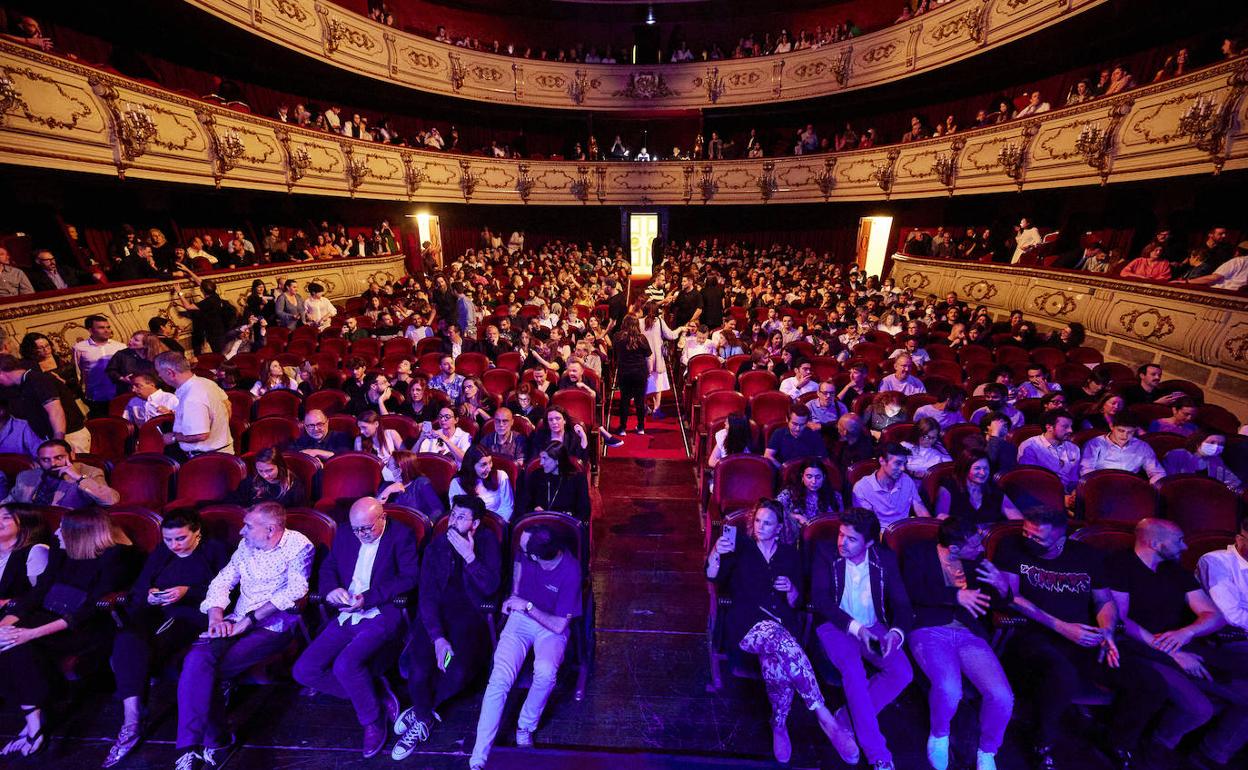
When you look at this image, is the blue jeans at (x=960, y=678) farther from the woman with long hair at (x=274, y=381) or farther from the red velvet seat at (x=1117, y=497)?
the woman with long hair at (x=274, y=381)

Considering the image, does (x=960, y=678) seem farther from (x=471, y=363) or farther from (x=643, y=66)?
(x=643, y=66)

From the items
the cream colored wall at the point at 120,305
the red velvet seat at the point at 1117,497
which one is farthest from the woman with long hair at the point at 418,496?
the red velvet seat at the point at 1117,497

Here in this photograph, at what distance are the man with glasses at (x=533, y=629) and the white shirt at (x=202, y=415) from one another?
2.57 m

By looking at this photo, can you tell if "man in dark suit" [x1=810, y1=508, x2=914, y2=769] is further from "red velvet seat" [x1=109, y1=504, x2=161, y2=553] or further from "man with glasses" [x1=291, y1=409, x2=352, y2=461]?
"red velvet seat" [x1=109, y1=504, x2=161, y2=553]

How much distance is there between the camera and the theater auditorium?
254cm

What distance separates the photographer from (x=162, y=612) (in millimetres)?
2758

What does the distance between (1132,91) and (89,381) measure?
12.2 m

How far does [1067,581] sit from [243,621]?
4085mm

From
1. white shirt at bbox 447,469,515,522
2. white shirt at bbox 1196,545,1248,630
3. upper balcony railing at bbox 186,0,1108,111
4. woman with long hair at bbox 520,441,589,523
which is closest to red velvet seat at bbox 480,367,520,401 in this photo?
white shirt at bbox 447,469,515,522

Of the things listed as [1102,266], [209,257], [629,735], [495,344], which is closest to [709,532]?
[629,735]

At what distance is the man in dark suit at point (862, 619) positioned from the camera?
2492 mm

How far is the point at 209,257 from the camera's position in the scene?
27.4 ft

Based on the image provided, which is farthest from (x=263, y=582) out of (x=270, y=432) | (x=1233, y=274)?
(x=1233, y=274)

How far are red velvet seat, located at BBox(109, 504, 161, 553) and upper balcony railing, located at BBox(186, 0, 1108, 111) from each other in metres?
8.53
